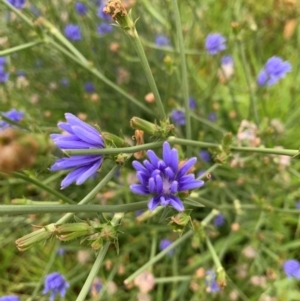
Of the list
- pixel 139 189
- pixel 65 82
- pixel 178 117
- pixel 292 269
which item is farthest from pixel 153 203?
pixel 65 82

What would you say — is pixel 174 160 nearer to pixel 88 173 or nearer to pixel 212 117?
pixel 88 173

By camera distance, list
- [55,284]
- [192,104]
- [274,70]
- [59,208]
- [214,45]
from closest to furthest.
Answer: [59,208] → [55,284] → [274,70] → [214,45] → [192,104]

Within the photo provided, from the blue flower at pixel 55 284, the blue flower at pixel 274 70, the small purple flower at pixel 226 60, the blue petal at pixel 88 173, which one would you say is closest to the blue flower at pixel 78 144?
the blue petal at pixel 88 173

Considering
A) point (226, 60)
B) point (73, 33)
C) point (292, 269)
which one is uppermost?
point (73, 33)

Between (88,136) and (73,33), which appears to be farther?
(73,33)

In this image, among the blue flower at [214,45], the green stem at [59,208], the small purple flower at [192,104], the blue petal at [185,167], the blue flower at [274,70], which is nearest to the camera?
the green stem at [59,208]

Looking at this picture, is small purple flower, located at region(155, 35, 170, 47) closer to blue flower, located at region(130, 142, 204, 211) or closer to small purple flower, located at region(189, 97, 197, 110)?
small purple flower, located at region(189, 97, 197, 110)

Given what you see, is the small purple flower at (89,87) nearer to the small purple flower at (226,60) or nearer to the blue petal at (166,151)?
the small purple flower at (226,60)
